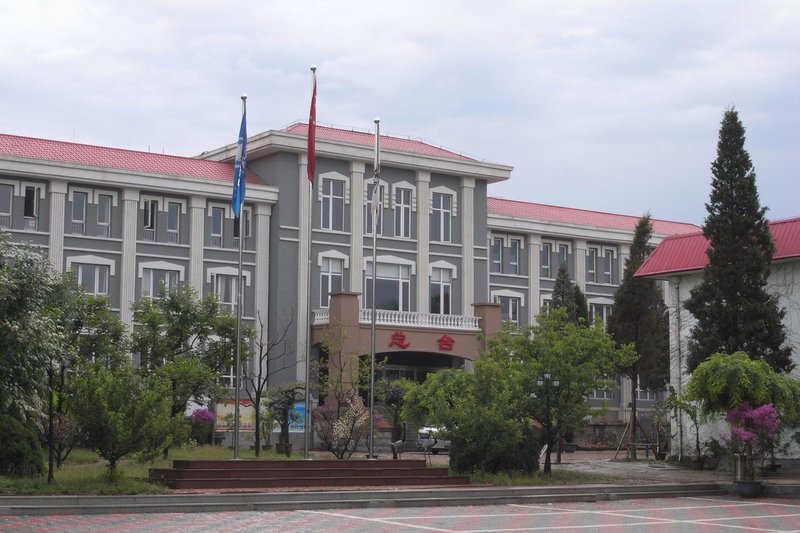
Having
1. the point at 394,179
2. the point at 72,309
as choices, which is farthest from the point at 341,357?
the point at 72,309

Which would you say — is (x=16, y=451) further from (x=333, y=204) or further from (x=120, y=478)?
(x=333, y=204)

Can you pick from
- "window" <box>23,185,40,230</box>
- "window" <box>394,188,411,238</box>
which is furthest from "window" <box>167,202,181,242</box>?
"window" <box>394,188,411,238</box>

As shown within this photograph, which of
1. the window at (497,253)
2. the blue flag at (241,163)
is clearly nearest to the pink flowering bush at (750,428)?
the blue flag at (241,163)

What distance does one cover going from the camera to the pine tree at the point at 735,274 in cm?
3256

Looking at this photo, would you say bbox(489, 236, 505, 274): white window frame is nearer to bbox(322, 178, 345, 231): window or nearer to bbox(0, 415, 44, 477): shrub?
bbox(322, 178, 345, 231): window

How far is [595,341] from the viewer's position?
32.0 m

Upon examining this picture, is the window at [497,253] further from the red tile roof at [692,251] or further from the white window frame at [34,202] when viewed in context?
the white window frame at [34,202]

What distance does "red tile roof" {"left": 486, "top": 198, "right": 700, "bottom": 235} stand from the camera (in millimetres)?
59938

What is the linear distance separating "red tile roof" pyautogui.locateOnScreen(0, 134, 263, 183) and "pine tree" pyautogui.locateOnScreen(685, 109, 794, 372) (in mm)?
23525

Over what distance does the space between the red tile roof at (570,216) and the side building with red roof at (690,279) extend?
20.9m

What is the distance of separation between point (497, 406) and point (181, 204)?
2335cm

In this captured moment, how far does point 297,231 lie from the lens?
166ft

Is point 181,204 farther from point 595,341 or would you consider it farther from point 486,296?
point 595,341

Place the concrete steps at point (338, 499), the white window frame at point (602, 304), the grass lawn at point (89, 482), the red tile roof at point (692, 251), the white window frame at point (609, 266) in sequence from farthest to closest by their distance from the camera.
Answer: the white window frame at point (609, 266) < the white window frame at point (602, 304) < the red tile roof at point (692, 251) < the grass lawn at point (89, 482) < the concrete steps at point (338, 499)
